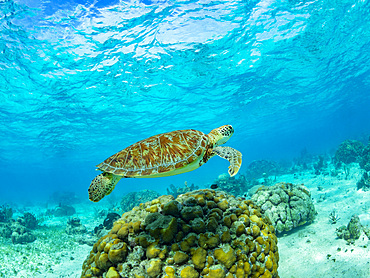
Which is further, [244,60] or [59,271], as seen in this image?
[244,60]

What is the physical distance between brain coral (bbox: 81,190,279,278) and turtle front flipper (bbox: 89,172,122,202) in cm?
68

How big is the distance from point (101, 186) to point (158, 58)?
526 inches

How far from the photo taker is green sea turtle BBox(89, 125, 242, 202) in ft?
12.4

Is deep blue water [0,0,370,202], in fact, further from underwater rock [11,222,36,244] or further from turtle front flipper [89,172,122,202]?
underwater rock [11,222,36,244]

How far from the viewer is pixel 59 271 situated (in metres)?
6.28

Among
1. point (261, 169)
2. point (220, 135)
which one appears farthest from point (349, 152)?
point (220, 135)

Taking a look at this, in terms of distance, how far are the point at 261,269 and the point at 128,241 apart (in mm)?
2321

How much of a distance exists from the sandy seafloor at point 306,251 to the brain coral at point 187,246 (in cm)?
172

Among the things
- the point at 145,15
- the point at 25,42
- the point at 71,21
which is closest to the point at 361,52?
the point at 145,15

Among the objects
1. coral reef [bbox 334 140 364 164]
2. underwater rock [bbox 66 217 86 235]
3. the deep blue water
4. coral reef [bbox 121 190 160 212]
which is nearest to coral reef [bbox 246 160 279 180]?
coral reef [bbox 334 140 364 164]

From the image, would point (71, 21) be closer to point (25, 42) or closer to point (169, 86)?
point (25, 42)

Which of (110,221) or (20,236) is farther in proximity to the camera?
(110,221)

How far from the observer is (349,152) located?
16016 mm

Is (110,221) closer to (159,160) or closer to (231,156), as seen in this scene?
(159,160)
